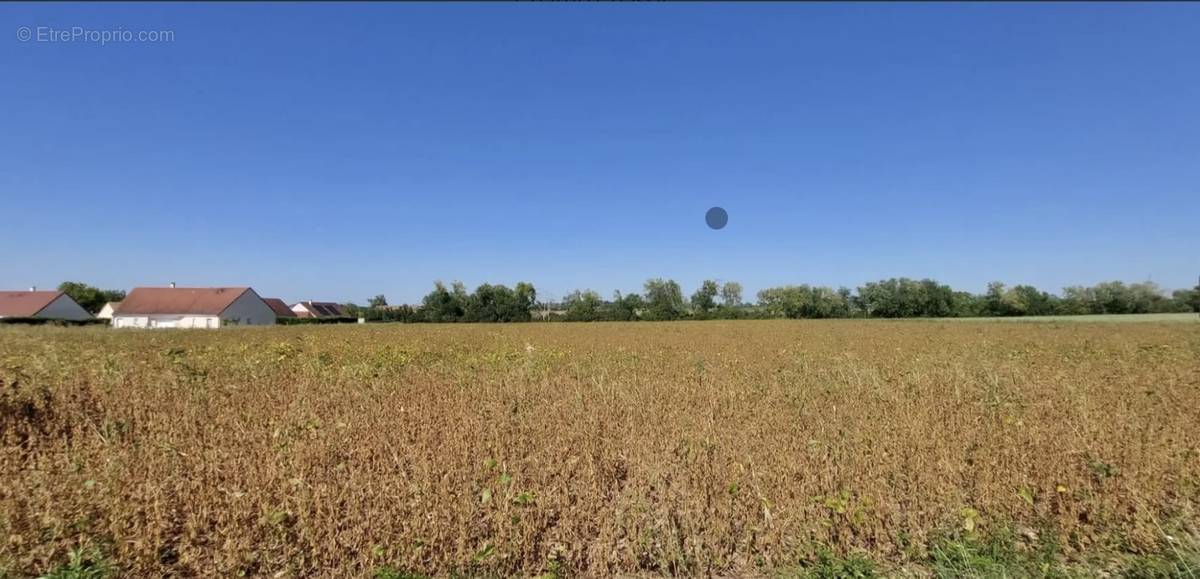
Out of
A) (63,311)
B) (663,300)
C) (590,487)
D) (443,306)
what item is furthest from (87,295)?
(590,487)

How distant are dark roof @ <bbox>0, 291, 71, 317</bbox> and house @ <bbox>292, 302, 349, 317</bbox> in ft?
89.5

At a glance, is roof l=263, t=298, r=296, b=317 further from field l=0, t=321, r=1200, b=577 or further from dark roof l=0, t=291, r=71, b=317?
field l=0, t=321, r=1200, b=577

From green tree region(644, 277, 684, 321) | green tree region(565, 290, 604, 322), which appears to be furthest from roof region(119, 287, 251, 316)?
green tree region(644, 277, 684, 321)

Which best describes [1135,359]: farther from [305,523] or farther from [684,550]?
[305,523]

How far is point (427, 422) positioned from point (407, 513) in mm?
1504

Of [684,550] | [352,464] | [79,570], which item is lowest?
[684,550]

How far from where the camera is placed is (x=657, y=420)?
191 inches

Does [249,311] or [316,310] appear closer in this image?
[249,311]

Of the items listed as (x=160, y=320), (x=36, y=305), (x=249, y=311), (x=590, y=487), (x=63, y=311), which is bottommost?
(x=590, y=487)

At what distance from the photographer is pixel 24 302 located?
47.2 metres

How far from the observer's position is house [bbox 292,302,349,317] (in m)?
74.9

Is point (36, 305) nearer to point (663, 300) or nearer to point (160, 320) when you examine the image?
point (160, 320)

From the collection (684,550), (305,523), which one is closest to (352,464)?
(305,523)

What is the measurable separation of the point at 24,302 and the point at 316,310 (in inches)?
1241
